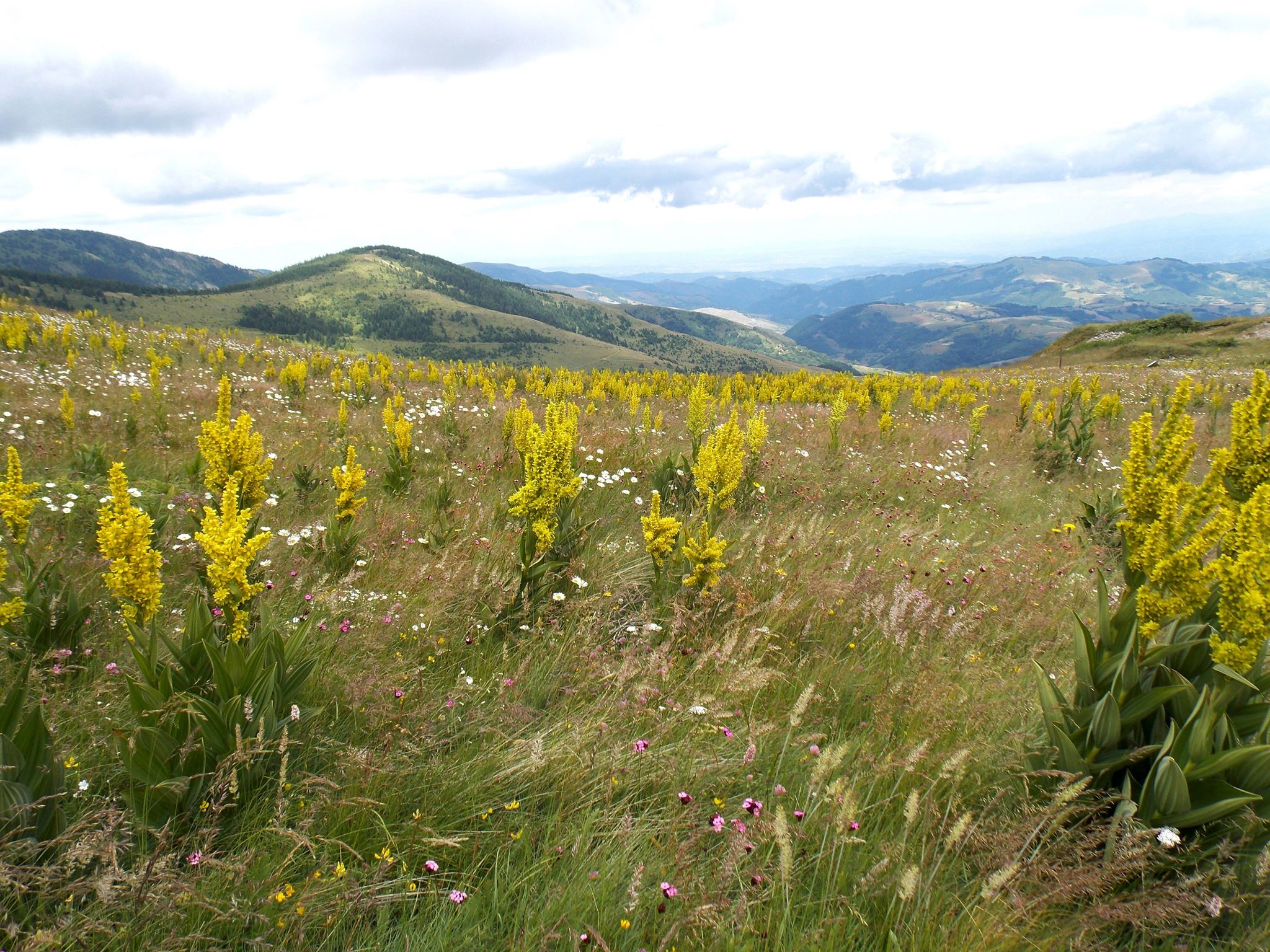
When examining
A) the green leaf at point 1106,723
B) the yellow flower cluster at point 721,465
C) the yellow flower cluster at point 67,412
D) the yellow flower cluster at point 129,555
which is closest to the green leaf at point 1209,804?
the green leaf at point 1106,723

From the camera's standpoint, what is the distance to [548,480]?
4.64 meters

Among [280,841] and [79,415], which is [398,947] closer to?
[280,841]

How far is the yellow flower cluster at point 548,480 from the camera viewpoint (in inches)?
181

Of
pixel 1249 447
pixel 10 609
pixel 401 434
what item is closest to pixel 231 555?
pixel 10 609

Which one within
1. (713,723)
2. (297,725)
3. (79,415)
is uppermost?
(79,415)

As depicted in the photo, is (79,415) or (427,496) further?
(79,415)

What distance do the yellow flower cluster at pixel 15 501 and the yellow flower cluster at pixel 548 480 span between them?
313 centimetres

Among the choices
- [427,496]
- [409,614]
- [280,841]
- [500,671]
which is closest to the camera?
[280,841]

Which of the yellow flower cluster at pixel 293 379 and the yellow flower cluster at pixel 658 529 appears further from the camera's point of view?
the yellow flower cluster at pixel 293 379

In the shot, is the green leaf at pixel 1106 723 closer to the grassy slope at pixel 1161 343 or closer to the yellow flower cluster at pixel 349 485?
the yellow flower cluster at pixel 349 485

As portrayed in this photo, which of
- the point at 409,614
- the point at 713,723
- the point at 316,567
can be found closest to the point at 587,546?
the point at 409,614

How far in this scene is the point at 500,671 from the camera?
12.6 feet

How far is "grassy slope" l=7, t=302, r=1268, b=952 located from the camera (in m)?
2.19

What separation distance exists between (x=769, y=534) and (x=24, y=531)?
20.5 ft
